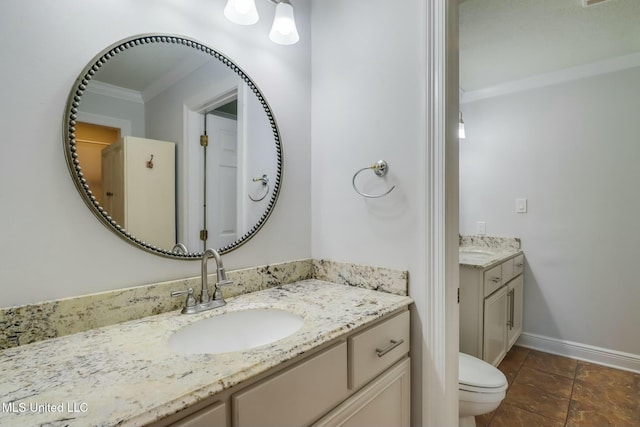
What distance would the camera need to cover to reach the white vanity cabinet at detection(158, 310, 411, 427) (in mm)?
648

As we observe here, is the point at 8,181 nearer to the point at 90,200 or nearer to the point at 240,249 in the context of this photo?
the point at 90,200

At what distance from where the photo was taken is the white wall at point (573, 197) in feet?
7.47

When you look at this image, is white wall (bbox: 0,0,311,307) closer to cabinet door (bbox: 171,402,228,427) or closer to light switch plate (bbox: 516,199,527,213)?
cabinet door (bbox: 171,402,228,427)

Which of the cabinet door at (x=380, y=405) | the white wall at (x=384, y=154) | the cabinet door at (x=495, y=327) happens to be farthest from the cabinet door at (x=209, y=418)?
the cabinet door at (x=495, y=327)

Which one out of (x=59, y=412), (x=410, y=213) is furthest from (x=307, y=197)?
(x=59, y=412)

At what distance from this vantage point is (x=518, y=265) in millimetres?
2549

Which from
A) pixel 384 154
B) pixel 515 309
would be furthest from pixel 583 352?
pixel 384 154

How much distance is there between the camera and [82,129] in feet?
2.97

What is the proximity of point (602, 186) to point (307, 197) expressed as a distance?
7.53 feet

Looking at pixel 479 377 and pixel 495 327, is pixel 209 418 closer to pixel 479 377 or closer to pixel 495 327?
pixel 479 377

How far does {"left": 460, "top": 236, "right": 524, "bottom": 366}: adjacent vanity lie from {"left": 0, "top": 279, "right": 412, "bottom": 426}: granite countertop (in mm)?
1181

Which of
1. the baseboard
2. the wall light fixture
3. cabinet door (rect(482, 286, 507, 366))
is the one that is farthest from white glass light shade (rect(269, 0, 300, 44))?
the baseboard

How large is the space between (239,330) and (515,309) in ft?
7.62

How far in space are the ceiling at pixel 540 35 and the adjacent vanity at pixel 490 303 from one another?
1.45 m
